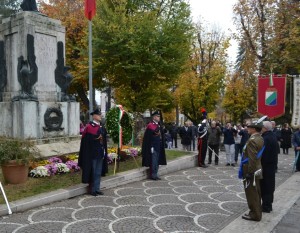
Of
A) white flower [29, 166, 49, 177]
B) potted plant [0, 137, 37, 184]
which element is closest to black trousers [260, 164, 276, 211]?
white flower [29, 166, 49, 177]

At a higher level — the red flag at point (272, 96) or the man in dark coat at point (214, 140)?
the red flag at point (272, 96)

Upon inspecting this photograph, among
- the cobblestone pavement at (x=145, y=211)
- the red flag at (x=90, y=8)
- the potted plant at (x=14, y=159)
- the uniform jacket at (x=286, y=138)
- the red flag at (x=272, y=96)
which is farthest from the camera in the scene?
the uniform jacket at (x=286, y=138)

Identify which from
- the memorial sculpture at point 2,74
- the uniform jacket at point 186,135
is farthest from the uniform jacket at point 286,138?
the memorial sculpture at point 2,74

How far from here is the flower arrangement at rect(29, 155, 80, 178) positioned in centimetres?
822

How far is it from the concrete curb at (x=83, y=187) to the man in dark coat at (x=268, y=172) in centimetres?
377

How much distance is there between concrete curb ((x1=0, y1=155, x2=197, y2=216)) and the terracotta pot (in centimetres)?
93

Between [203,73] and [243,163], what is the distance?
27.8 m

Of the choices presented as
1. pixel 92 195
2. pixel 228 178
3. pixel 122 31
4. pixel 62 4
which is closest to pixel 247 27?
pixel 122 31

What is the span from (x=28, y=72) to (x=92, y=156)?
375 cm

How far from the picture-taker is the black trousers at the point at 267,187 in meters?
6.88

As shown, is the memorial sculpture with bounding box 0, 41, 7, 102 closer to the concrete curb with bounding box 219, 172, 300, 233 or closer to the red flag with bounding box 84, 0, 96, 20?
the red flag with bounding box 84, 0, 96, 20

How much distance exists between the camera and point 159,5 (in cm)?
1944

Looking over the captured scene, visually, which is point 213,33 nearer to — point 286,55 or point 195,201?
point 286,55

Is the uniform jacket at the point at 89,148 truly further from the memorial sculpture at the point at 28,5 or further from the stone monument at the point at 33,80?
the memorial sculpture at the point at 28,5
